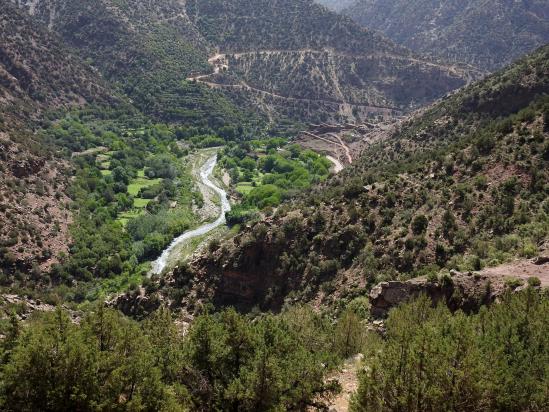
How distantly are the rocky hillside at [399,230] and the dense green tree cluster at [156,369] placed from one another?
19888 mm

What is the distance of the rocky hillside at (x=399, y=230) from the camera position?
45281mm

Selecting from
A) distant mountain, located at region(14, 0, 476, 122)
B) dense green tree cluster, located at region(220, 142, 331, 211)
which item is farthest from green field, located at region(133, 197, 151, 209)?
distant mountain, located at region(14, 0, 476, 122)

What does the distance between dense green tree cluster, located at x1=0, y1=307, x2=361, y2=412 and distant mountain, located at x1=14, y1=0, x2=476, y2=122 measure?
14508cm

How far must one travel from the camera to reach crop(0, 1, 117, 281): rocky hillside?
241 feet

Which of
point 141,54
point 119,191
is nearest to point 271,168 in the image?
point 119,191

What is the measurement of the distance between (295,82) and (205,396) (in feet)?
560

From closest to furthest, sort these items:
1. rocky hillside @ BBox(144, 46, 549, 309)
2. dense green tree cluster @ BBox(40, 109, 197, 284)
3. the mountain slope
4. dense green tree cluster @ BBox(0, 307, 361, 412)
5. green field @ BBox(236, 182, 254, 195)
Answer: dense green tree cluster @ BBox(0, 307, 361, 412) < rocky hillside @ BBox(144, 46, 549, 309) < dense green tree cluster @ BBox(40, 109, 197, 284) < green field @ BBox(236, 182, 254, 195) < the mountain slope

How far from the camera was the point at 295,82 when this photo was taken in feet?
613

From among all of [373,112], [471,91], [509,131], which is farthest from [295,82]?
[509,131]

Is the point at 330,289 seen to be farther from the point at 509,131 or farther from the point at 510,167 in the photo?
the point at 509,131

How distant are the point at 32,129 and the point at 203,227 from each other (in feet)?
159

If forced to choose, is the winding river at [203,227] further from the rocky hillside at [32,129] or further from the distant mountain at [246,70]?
the distant mountain at [246,70]

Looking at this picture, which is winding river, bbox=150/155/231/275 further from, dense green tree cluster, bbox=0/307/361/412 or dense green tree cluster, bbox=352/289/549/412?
dense green tree cluster, bbox=352/289/549/412

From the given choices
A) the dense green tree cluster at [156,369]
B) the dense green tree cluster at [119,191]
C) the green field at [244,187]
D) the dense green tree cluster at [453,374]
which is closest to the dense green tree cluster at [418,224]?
the dense green tree cluster at [453,374]
